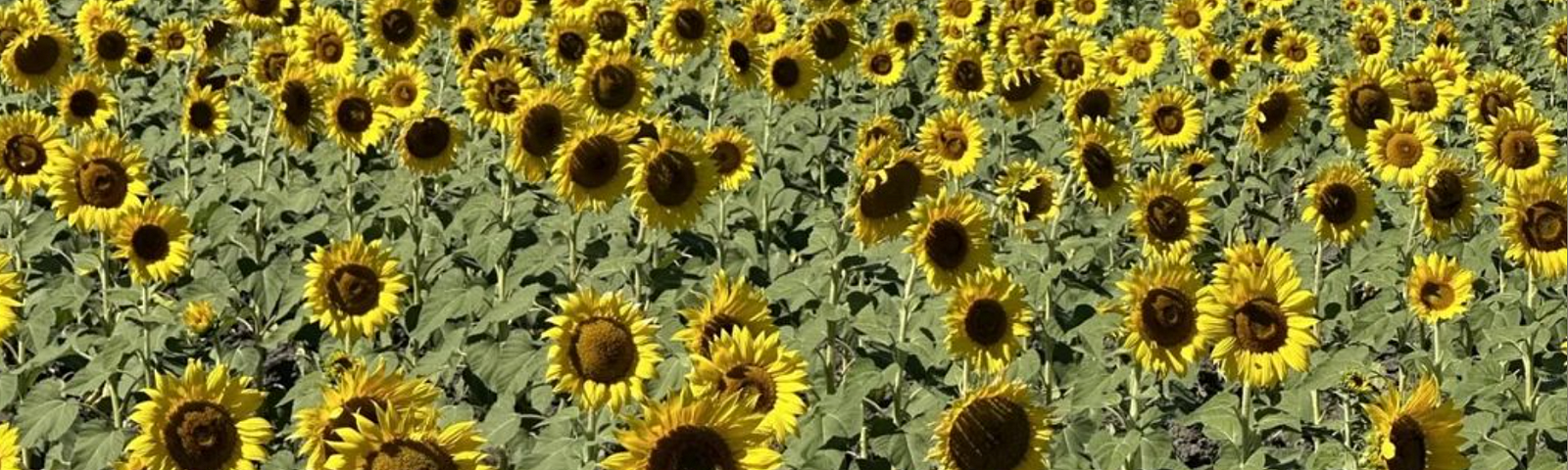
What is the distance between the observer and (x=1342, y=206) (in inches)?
253

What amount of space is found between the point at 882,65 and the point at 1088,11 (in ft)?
11.6

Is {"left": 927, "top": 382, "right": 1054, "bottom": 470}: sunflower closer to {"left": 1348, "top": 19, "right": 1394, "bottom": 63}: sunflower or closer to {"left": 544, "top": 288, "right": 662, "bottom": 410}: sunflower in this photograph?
{"left": 544, "top": 288, "right": 662, "bottom": 410}: sunflower

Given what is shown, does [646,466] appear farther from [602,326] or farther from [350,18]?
[350,18]

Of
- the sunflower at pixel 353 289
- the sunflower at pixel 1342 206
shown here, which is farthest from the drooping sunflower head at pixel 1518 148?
the sunflower at pixel 353 289

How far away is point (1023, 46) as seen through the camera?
33.1 feet

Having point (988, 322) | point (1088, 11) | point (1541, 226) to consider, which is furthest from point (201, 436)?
point (1088, 11)

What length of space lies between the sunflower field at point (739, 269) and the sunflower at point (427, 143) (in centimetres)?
2

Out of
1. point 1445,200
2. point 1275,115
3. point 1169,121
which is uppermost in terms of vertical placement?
point 1445,200

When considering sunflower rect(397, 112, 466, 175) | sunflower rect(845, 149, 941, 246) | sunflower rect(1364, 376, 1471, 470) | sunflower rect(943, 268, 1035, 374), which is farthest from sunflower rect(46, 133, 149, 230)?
sunflower rect(1364, 376, 1471, 470)

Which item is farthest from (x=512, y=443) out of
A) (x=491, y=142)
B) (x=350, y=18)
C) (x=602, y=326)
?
(x=350, y=18)

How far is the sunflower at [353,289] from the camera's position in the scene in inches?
197

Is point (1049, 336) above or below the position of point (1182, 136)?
above

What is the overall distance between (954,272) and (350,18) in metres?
10.7

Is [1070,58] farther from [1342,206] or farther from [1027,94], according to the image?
[1342,206]
